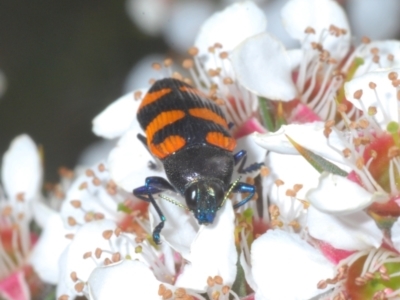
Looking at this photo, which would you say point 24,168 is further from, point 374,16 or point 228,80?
point 374,16

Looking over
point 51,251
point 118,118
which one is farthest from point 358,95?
point 51,251

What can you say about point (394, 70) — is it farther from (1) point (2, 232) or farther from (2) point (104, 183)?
(1) point (2, 232)

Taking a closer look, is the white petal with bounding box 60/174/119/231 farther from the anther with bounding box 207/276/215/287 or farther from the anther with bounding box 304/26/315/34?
the anther with bounding box 304/26/315/34

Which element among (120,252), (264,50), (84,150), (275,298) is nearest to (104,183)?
(120,252)

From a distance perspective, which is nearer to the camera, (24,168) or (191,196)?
(191,196)


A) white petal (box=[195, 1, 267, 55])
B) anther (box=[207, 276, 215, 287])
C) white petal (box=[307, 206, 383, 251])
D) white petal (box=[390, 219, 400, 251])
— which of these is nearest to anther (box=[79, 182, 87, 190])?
white petal (box=[195, 1, 267, 55])

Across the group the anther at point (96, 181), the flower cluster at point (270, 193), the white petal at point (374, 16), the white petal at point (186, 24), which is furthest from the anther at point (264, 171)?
the white petal at point (186, 24)
